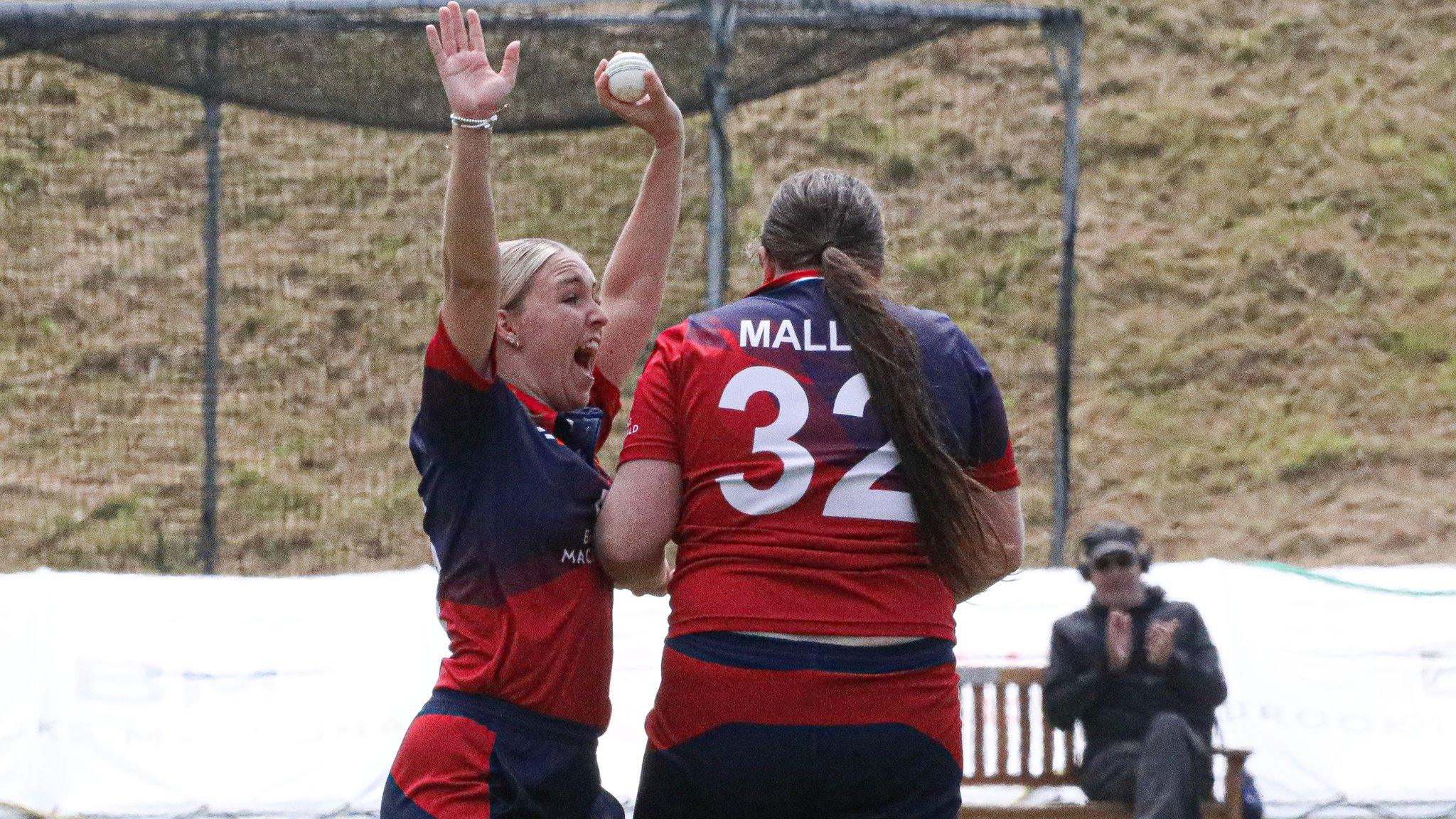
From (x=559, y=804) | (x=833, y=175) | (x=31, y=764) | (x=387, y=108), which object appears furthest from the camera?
(x=387, y=108)

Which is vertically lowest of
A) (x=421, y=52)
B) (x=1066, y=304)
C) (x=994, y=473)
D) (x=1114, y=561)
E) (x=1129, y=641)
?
(x=1129, y=641)

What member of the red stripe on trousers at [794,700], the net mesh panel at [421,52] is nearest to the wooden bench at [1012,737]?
the net mesh panel at [421,52]

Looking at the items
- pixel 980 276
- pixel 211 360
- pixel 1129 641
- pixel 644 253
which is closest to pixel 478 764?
pixel 644 253

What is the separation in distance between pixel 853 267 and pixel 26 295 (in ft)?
22.4

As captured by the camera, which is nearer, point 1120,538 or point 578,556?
point 578,556

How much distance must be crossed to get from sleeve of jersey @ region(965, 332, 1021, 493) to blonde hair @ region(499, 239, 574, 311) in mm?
679

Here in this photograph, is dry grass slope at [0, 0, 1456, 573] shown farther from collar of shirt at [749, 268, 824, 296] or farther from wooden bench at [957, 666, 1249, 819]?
collar of shirt at [749, 268, 824, 296]

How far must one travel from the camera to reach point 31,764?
521cm

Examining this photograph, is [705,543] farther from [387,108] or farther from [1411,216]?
[1411,216]

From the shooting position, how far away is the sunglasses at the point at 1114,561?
5316mm

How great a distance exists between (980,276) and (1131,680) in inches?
184

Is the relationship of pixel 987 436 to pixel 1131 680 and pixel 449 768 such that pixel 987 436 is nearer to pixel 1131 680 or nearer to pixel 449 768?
pixel 449 768

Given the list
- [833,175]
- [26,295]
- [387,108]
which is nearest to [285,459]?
[26,295]

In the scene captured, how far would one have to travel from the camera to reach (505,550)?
230cm
